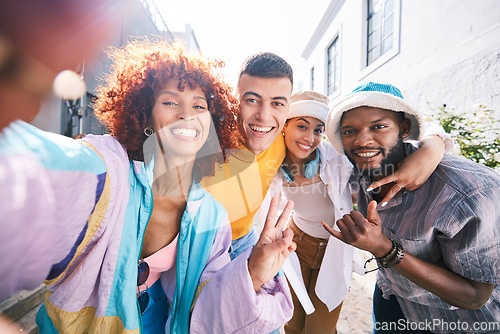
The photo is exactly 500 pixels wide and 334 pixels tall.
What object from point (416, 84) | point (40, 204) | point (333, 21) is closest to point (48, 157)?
point (40, 204)

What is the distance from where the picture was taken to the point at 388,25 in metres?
6.29

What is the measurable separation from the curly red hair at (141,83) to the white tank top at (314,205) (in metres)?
1.33

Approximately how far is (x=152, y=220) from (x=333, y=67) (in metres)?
11.1

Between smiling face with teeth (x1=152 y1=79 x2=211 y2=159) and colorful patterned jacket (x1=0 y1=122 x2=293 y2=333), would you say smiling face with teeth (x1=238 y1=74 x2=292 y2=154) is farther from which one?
colorful patterned jacket (x1=0 y1=122 x2=293 y2=333)

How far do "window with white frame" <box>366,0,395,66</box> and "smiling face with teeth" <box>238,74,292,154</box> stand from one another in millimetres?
5695

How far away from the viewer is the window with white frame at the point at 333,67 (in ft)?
32.1

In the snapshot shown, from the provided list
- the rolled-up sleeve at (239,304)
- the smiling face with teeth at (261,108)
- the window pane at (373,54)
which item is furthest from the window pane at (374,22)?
the rolled-up sleeve at (239,304)

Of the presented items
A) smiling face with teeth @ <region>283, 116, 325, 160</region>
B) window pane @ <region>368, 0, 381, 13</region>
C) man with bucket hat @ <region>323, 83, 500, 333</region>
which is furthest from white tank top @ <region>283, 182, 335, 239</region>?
window pane @ <region>368, 0, 381, 13</region>

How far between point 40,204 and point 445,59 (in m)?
5.90

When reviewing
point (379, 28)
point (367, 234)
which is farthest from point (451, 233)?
point (379, 28)

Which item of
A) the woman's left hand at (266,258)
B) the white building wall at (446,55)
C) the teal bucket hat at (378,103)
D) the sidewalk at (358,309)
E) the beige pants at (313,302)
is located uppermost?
the white building wall at (446,55)

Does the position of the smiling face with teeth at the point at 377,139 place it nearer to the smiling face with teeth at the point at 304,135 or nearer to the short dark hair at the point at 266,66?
the smiling face with teeth at the point at 304,135

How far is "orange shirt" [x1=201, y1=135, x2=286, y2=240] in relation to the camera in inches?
77.6

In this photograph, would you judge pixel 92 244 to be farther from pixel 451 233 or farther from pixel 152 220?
pixel 451 233
